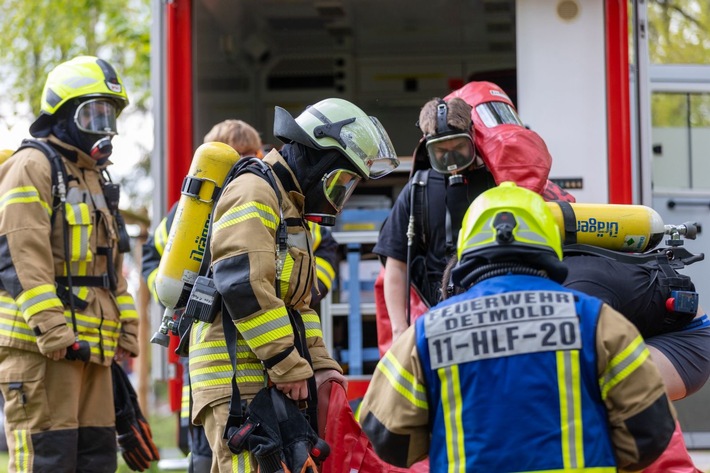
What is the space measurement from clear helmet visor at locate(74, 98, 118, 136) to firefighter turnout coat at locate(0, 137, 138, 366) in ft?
0.38

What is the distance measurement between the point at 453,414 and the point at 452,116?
177cm

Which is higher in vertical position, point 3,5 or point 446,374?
point 3,5

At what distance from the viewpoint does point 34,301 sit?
405 centimetres

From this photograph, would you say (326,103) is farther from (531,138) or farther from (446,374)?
(446,374)

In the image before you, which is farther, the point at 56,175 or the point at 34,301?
the point at 56,175

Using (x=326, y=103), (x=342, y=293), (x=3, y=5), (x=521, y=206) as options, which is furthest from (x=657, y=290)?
(x=3, y=5)

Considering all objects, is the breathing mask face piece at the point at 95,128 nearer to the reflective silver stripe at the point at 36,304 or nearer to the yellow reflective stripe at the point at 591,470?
the reflective silver stripe at the point at 36,304

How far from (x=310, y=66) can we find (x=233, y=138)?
11.3ft

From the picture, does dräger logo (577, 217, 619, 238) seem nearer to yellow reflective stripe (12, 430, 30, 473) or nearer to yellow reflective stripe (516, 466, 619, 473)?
yellow reflective stripe (516, 466, 619, 473)

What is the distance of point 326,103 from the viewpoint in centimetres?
353

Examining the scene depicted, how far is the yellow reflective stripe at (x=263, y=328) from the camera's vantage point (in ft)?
10.3

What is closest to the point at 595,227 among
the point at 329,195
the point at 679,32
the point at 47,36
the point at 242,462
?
the point at 329,195

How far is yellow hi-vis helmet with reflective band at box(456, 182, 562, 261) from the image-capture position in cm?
251

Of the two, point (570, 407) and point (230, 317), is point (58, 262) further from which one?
point (570, 407)
